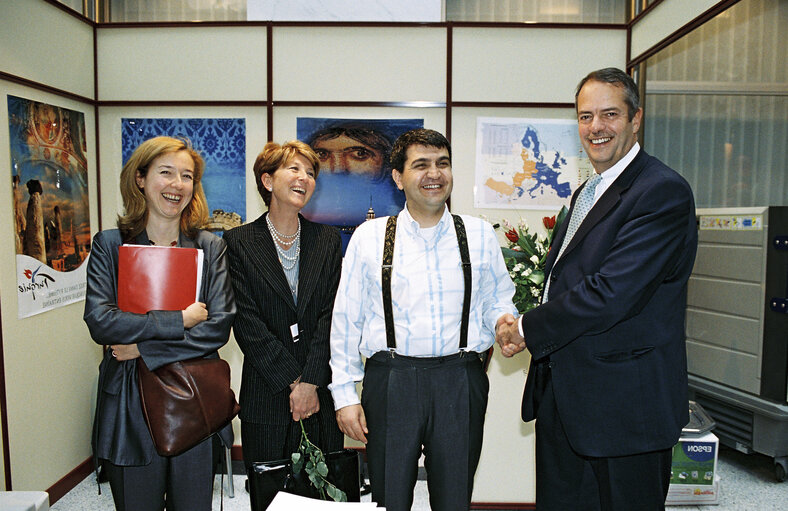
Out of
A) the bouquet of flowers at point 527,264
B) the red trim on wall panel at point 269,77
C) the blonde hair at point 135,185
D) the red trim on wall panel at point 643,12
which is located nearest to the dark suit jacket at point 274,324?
the blonde hair at point 135,185

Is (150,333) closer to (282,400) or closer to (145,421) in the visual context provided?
(145,421)

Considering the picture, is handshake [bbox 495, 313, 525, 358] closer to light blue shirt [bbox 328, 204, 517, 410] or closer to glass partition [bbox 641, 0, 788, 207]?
light blue shirt [bbox 328, 204, 517, 410]

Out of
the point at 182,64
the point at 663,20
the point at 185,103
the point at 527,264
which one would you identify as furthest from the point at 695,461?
the point at 182,64

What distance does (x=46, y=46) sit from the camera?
2.99 m

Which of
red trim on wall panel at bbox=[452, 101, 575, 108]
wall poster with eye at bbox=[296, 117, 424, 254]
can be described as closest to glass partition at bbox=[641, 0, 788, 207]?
red trim on wall panel at bbox=[452, 101, 575, 108]

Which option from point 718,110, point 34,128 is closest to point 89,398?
point 34,128

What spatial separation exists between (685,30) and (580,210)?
58.2 inches

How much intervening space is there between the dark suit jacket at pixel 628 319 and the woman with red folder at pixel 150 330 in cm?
115

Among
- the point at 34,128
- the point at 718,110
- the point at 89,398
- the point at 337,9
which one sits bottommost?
the point at 89,398

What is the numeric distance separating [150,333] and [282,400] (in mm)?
569

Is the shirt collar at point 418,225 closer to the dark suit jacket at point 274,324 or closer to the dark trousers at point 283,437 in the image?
the dark suit jacket at point 274,324

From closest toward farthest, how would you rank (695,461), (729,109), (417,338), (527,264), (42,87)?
(417,338), (527,264), (42,87), (695,461), (729,109)

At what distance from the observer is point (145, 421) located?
1.76 meters

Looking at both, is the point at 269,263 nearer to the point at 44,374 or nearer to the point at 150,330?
the point at 150,330
